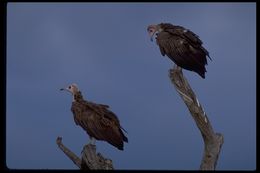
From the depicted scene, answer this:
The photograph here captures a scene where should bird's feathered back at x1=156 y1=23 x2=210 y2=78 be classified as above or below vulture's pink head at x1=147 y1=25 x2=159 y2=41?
below

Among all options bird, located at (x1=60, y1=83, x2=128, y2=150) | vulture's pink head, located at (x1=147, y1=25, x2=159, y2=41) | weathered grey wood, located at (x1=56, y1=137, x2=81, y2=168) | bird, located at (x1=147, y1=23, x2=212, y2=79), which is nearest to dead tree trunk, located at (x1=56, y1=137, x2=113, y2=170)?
weathered grey wood, located at (x1=56, y1=137, x2=81, y2=168)

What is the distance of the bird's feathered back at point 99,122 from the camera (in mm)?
7195

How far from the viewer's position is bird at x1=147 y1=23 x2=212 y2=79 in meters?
7.49

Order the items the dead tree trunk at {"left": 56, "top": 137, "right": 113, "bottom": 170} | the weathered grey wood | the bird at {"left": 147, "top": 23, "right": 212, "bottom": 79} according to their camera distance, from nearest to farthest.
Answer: the dead tree trunk at {"left": 56, "top": 137, "right": 113, "bottom": 170} < the weathered grey wood < the bird at {"left": 147, "top": 23, "right": 212, "bottom": 79}

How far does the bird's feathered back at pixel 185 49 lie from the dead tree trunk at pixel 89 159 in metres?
1.94

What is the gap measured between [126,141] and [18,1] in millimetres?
2639

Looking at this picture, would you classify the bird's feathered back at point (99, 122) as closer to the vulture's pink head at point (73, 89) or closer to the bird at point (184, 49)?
the vulture's pink head at point (73, 89)

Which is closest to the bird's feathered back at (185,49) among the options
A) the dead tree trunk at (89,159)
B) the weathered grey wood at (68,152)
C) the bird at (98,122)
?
the bird at (98,122)

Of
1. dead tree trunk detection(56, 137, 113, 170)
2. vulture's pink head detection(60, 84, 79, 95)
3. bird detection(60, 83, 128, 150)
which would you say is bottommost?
dead tree trunk detection(56, 137, 113, 170)

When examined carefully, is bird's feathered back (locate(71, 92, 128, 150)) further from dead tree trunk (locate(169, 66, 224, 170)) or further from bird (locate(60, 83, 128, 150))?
dead tree trunk (locate(169, 66, 224, 170))
